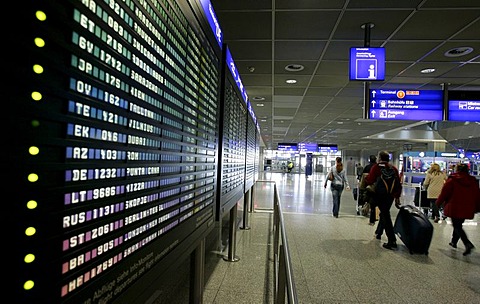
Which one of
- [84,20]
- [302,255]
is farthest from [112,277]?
[302,255]

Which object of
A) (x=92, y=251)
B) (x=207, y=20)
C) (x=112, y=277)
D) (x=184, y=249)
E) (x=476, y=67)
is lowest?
(x=184, y=249)

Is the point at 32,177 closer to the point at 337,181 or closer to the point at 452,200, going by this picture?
the point at 452,200

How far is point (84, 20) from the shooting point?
0.69m

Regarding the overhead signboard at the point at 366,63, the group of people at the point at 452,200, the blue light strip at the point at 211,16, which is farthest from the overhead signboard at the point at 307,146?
the blue light strip at the point at 211,16

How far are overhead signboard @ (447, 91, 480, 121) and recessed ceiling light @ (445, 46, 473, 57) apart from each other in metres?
0.92

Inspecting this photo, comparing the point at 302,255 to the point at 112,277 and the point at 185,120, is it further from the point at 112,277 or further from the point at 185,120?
the point at 112,277

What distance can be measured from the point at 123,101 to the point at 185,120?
1.91ft

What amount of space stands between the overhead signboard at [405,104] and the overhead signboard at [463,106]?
226mm

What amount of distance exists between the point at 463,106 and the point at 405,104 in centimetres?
122

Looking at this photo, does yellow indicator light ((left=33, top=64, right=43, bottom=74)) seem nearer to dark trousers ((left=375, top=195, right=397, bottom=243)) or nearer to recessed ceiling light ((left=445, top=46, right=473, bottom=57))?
dark trousers ((left=375, top=195, right=397, bottom=243))

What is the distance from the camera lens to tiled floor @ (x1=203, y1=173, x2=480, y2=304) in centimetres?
316

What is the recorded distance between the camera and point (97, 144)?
76cm

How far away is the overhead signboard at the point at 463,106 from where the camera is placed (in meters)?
6.00

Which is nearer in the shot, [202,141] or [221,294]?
[202,141]
